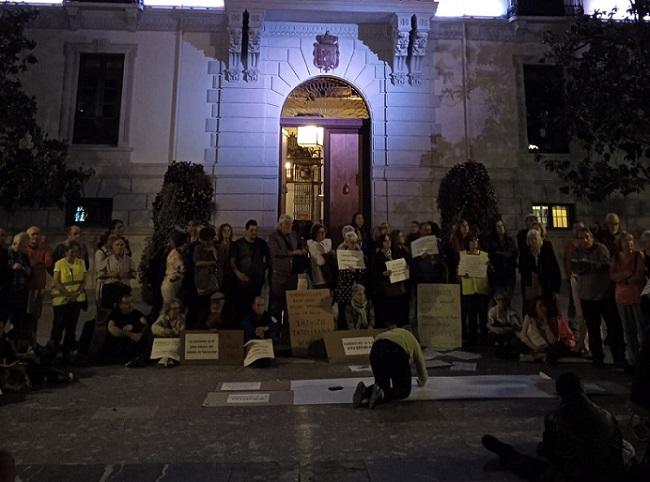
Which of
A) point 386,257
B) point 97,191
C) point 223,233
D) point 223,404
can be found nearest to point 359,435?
point 223,404

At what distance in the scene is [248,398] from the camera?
5234 mm

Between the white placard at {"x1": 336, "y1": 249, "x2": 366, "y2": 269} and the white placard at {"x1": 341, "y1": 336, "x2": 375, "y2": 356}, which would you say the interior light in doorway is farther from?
the white placard at {"x1": 341, "y1": 336, "x2": 375, "y2": 356}

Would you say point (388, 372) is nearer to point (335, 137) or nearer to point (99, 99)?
point (335, 137)

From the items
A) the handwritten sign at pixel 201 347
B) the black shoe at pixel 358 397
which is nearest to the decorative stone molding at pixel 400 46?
the handwritten sign at pixel 201 347

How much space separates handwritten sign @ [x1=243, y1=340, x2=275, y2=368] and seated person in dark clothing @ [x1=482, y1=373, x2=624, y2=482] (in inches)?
175

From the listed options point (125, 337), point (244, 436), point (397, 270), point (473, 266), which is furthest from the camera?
point (473, 266)

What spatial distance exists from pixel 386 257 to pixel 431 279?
0.94 metres

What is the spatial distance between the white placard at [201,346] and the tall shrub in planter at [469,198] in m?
6.46

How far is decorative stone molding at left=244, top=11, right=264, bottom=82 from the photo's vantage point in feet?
41.3

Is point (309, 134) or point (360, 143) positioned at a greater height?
point (309, 134)

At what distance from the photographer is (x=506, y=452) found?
3.46m

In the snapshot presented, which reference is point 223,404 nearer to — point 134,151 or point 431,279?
point 431,279

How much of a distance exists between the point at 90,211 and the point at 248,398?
9844mm

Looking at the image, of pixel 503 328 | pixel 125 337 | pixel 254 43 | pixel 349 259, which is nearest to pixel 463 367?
pixel 503 328
